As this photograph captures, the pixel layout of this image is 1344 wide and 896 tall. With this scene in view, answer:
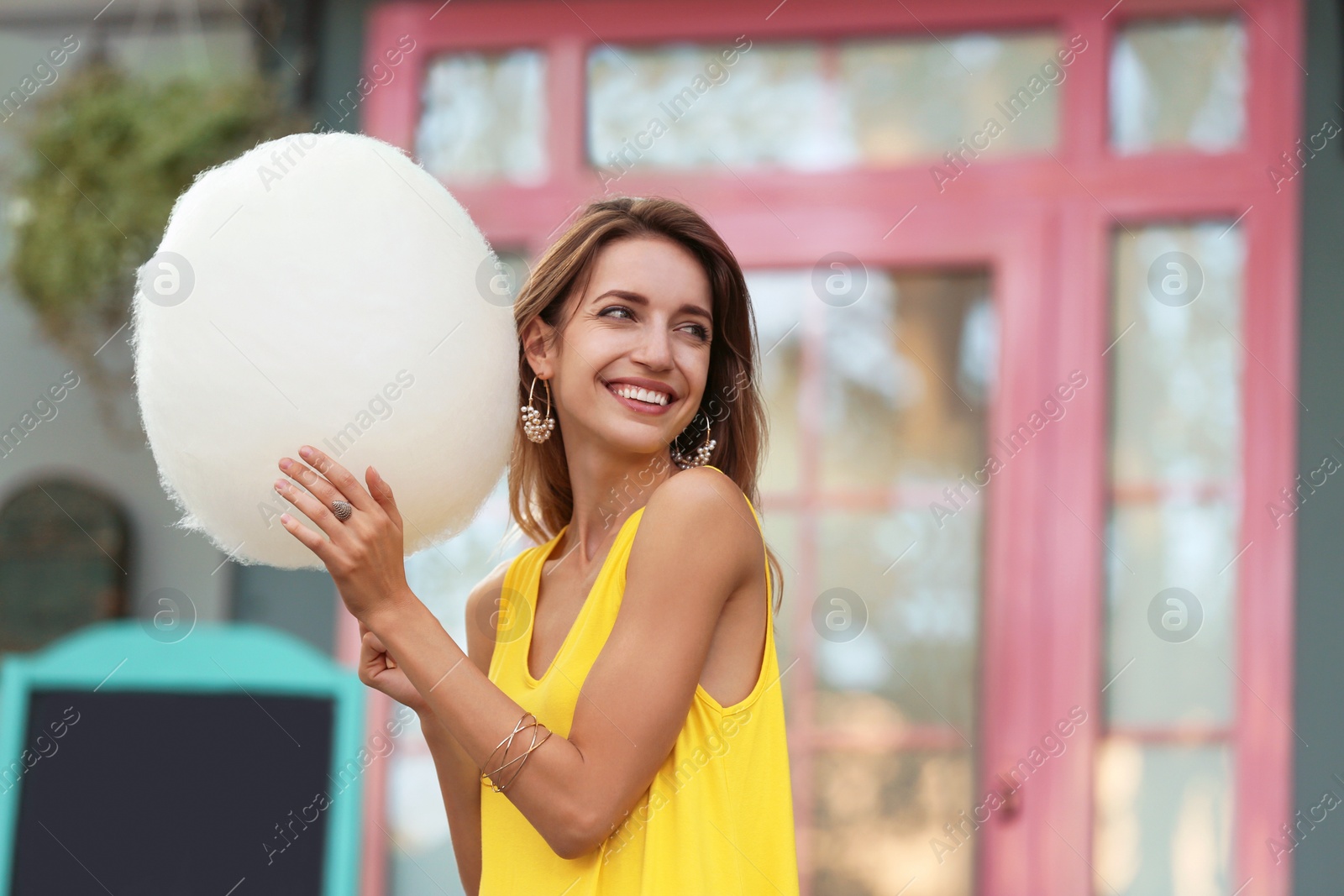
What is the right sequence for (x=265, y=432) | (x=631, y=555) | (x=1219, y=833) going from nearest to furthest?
(x=265, y=432) < (x=631, y=555) < (x=1219, y=833)

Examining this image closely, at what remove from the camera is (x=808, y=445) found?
3.38m

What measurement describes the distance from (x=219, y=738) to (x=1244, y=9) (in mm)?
2665

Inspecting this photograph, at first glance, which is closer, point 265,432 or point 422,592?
point 265,432

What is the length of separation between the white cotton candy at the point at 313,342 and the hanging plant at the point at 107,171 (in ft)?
6.55

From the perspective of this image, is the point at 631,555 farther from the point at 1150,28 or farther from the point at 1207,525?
the point at 1150,28

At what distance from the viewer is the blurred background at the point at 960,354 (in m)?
3.15

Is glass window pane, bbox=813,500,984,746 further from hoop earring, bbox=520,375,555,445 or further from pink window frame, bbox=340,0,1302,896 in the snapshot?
hoop earring, bbox=520,375,555,445

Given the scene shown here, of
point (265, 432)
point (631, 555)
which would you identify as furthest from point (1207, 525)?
point (265, 432)

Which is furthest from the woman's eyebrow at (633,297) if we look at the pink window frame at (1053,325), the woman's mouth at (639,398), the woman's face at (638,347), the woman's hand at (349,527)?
the pink window frame at (1053,325)

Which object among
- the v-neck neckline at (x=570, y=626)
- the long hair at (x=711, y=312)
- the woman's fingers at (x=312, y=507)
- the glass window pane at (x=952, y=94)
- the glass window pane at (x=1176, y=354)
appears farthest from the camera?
the glass window pane at (x=952, y=94)

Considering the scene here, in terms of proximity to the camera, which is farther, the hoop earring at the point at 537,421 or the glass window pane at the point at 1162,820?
the glass window pane at the point at 1162,820

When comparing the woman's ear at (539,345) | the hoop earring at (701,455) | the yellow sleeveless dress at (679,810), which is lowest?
the yellow sleeveless dress at (679,810)

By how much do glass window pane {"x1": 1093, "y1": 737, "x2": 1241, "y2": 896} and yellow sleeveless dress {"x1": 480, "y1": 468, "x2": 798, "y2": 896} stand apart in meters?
1.83

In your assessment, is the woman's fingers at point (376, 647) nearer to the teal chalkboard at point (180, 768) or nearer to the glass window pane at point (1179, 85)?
the teal chalkboard at point (180, 768)
